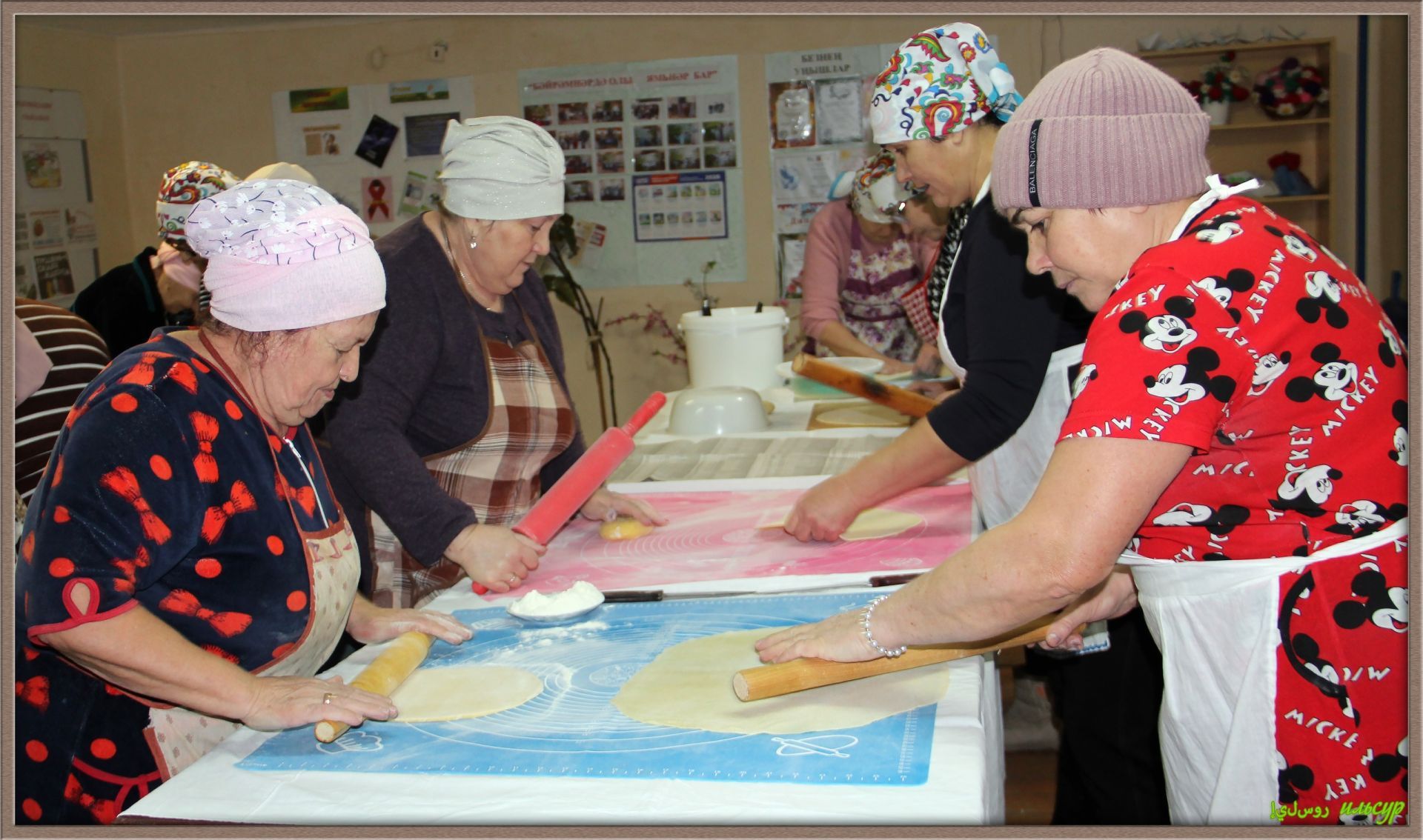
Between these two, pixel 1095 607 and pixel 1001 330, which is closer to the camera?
pixel 1095 607

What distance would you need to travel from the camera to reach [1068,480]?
3.30ft

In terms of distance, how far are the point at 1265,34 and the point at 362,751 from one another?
470 centimetres

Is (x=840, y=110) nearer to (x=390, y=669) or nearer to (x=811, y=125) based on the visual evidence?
(x=811, y=125)

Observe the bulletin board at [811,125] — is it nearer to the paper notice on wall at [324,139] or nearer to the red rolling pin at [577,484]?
the paper notice on wall at [324,139]

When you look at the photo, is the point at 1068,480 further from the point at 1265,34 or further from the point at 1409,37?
the point at 1265,34

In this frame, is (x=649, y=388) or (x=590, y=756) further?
(x=649, y=388)

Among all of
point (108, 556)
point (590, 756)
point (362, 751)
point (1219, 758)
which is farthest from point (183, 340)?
point (1219, 758)

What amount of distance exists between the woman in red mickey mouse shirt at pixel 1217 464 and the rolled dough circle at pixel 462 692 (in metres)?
0.42

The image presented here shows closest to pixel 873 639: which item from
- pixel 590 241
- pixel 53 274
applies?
pixel 590 241

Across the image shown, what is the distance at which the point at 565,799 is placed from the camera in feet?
3.41

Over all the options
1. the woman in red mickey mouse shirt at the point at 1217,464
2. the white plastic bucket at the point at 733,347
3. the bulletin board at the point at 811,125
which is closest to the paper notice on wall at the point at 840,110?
the bulletin board at the point at 811,125

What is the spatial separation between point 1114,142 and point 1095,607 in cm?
64

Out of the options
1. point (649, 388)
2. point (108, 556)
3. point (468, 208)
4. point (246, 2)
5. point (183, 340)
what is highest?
point (246, 2)

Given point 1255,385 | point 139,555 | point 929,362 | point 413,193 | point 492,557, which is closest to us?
point 1255,385
